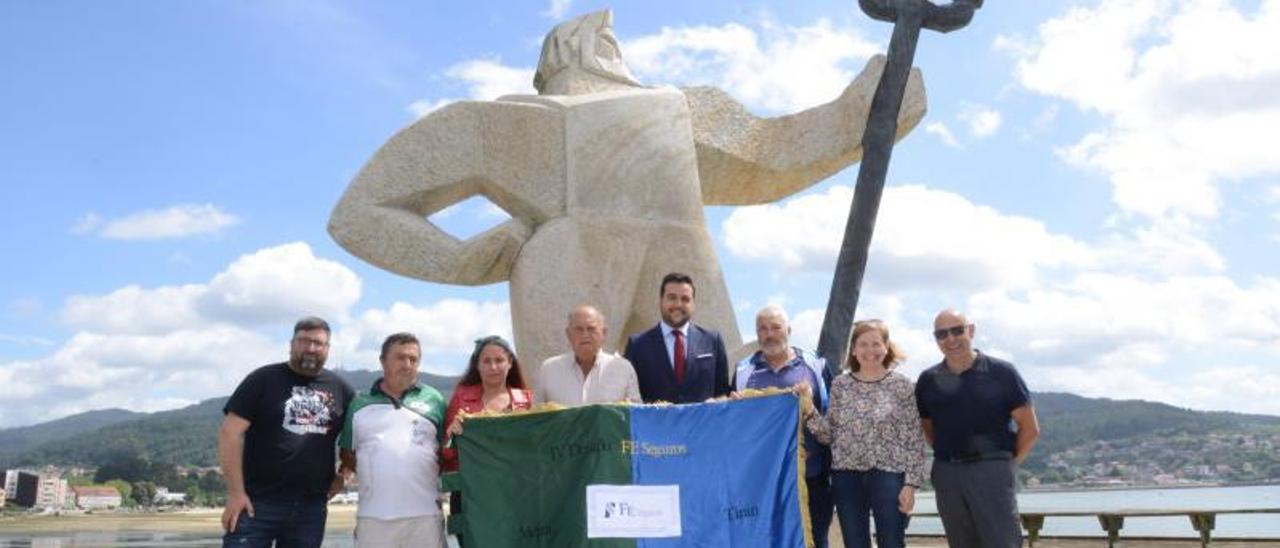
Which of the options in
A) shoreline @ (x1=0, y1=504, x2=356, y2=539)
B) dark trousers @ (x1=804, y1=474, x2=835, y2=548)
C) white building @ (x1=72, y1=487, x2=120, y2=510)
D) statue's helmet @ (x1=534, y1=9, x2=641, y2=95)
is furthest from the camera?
white building @ (x1=72, y1=487, x2=120, y2=510)

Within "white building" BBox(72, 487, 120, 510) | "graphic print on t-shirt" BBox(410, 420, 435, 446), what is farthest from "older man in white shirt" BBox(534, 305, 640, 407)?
"white building" BBox(72, 487, 120, 510)

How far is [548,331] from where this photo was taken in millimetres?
6535

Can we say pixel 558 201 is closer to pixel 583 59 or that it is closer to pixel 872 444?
pixel 583 59

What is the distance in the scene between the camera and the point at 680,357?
474 centimetres

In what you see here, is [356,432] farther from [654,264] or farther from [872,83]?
[872,83]

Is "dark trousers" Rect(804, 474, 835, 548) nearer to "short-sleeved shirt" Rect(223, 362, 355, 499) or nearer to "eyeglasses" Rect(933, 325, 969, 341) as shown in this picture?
"eyeglasses" Rect(933, 325, 969, 341)

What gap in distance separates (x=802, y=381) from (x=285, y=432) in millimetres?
2109

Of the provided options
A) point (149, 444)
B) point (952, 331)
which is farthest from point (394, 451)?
point (149, 444)

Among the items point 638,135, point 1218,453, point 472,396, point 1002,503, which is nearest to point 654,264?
point 638,135

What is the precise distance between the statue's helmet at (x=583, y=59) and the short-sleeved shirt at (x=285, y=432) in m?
3.41

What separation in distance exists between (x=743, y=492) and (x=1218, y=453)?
9228cm

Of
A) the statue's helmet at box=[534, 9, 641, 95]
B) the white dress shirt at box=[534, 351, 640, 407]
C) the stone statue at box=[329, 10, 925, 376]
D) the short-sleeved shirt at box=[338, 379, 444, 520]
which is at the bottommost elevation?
the short-sleeved shirt at box=[338, 379, 444, 520]

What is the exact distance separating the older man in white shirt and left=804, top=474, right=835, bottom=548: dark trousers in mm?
869

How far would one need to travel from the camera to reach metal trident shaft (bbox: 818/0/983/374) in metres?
7.08
